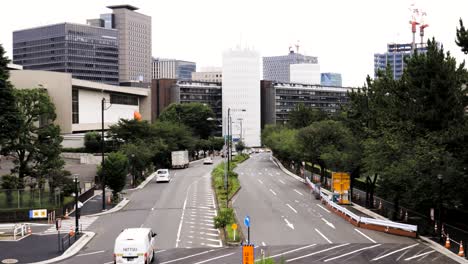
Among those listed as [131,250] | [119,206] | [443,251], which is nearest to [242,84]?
[119,206]

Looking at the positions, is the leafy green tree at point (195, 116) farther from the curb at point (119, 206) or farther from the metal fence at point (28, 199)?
the metal fence at point (28, 199)

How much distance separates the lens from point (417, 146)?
36812 millimetres

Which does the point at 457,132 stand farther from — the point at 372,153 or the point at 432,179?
the point at 372,153

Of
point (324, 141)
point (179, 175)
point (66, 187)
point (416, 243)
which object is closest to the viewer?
point (416, 243)

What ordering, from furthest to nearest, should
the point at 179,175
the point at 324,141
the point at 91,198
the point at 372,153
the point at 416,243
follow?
the point at 179,175
the point at 324,141
the point at 91,198
the point at 372,153
the point at 416,243

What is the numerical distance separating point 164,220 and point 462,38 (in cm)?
2300

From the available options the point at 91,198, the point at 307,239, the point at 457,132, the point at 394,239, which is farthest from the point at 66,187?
the point at 457,132

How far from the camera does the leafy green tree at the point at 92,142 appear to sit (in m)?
89.4

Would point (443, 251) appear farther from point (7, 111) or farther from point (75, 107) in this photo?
point (75, 107)

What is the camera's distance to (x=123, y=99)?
11675 cm

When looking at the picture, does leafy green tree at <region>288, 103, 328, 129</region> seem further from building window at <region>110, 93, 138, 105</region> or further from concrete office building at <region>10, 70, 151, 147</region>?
concrete office building at <region>10, 70, 151, 147</region>

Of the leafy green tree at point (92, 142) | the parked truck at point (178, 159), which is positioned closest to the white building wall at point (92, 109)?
the leafy green tree at point (92, 142)

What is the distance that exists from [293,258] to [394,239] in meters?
8.42

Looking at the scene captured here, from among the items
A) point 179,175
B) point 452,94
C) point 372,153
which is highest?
point 452,94
